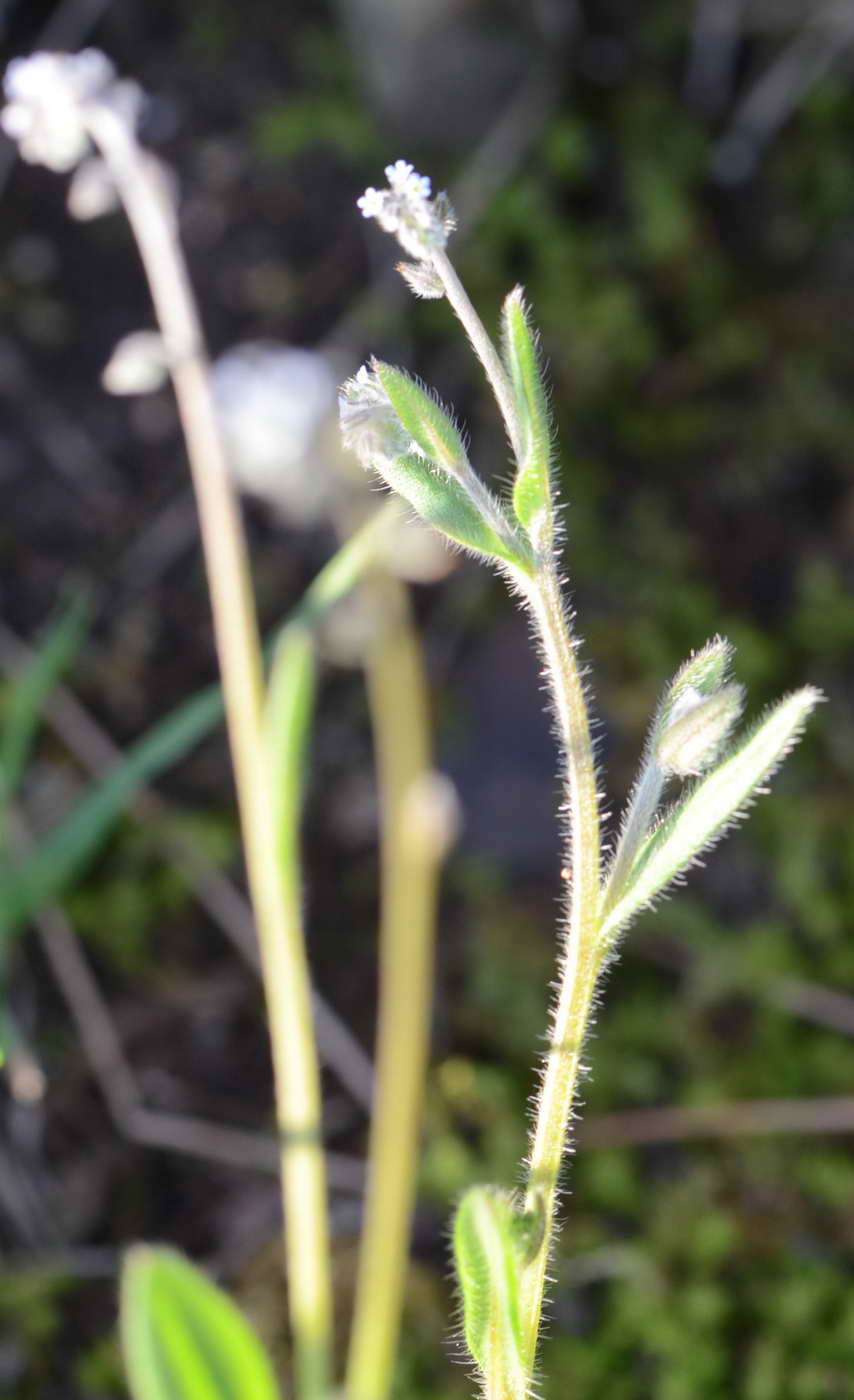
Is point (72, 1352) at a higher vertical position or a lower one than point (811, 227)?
lower

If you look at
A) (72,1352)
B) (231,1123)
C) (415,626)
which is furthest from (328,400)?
(72,1352)

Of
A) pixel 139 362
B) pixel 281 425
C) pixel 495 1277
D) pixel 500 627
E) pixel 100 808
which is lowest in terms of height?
pixel 495 1277

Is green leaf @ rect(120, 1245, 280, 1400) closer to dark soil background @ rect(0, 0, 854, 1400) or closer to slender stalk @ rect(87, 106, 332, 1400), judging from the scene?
slender stalk @ rect(87, 106, 332, 1400)

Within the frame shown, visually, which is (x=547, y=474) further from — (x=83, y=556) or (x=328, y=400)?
(x=83, y=556)

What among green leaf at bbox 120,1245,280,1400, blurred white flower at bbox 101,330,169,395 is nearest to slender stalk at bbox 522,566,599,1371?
green leaf at bbox 120,1245,280,1400

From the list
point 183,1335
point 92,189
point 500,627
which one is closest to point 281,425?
point 500,627

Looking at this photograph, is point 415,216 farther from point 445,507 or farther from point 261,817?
point 261,817

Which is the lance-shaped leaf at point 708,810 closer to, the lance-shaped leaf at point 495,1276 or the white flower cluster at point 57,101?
the lance-shaped leaf at point 495,1276
